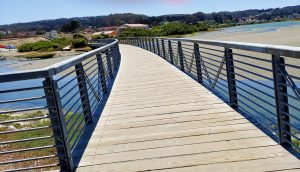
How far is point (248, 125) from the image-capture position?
5.18 m

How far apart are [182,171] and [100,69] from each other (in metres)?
5.25

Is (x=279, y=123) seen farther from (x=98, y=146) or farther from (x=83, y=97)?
(x=83, y=97)

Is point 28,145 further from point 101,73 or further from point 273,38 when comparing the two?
point 273,38

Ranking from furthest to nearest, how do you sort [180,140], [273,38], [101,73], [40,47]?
[40,47] → [273,38] → [101,73] → [180,140]

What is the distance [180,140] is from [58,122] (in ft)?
5.02

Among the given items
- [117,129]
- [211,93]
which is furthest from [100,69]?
[117,129]

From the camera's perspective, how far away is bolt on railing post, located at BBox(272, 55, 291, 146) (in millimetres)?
4145

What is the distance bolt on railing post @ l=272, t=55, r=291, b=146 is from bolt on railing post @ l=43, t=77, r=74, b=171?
7.19ft

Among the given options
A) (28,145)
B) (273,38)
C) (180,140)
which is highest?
(180,140)

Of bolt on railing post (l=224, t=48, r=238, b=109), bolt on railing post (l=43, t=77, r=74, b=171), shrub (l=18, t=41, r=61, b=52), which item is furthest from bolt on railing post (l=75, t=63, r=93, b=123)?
shrub (l=18, t=41, r=61, b=52)

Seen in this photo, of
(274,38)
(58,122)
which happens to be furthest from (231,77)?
(274,38)

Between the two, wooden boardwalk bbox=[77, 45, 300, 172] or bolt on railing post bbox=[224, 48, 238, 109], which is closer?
wooden boardwalk bbox=[77, 45, 300, 172]

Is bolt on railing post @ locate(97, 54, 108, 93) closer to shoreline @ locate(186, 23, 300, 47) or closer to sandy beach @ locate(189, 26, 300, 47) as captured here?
shoreline @ locate(186, 23, 300, 47)

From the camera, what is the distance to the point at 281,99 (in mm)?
4227
